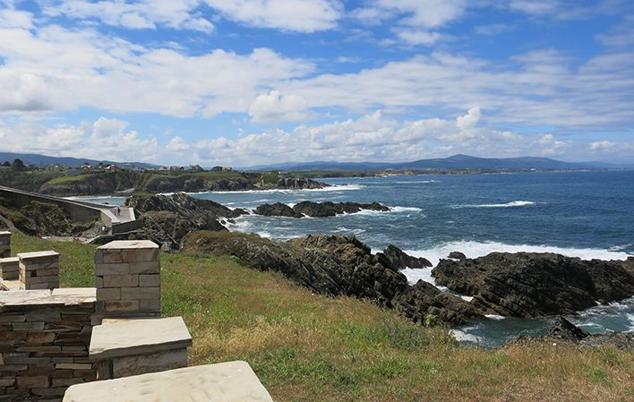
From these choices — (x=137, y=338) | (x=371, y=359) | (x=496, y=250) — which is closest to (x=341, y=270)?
(x=371, y=359)

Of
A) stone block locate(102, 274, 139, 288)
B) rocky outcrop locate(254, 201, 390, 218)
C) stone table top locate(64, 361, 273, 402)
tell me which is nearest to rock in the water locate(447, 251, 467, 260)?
rocky outcrop locate(254, 201, 390, 218)

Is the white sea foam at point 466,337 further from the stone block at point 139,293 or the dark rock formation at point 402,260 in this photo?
the stone block at point 139,293

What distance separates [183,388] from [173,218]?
140 feet

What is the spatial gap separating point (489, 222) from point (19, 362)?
61700mm

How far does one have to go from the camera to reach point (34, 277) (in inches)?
376

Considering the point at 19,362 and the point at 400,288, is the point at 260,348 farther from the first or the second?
the point at 400,288

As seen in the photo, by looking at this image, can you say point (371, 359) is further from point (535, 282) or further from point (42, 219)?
point (42, 219)

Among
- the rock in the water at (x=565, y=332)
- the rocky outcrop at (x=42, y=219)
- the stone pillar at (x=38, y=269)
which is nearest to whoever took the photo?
the stone pillar at (x=38, y=269)

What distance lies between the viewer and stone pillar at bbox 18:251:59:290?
31.2ft

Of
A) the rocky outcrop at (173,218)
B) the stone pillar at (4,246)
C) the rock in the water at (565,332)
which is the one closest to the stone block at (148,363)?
the stone pillar at (4,246)

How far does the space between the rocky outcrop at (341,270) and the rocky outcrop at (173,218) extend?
5.96 metres

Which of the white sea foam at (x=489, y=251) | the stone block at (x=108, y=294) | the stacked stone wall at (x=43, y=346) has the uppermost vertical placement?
the stone block at (x=108, y=294)

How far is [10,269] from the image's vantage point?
10477 mm

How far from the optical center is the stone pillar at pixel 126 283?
645cm
